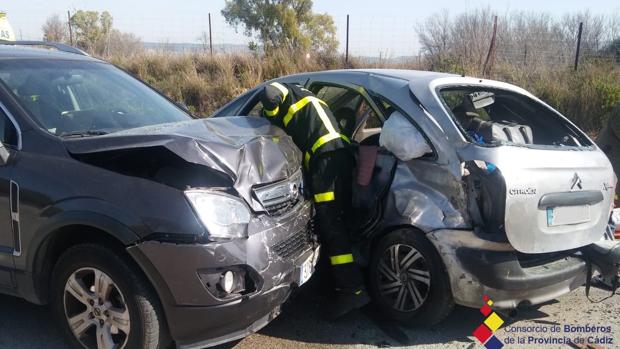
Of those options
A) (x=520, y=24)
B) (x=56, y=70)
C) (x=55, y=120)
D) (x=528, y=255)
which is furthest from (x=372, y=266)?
(x=520, y=24)

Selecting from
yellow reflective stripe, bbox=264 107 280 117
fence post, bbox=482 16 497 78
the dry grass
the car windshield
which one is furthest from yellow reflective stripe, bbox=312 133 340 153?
fence post, bbox=482 16 497 78

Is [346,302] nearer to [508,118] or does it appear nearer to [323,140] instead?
[323,140]

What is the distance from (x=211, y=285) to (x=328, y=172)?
4.00 ft

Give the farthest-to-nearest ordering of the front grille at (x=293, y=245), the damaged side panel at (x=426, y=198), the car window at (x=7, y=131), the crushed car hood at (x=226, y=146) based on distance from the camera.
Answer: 1. the damaged side panel at (x=426, y=198)
2. the car window at (x=7, y=131)
3. the front grille at (x=293, y=245)
4. the crushed car hood at (x=226, y=146)

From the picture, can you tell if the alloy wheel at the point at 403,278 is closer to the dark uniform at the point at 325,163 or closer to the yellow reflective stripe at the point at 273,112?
the dark uniform at the point at 325,163

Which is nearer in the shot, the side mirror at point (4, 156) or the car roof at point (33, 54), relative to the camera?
the side mirror at point (4, 156)

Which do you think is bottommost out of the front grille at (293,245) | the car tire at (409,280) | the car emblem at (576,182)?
the car tire at (409,280)

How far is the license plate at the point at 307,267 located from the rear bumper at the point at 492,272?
74cm

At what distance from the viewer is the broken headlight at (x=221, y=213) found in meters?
2.70

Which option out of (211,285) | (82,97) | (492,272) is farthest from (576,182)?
(82,97)

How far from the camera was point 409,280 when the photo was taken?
352 centimetres

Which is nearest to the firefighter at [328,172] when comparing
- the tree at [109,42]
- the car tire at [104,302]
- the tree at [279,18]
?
the car tire at [104,302]

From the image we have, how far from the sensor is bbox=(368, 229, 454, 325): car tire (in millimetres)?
3352

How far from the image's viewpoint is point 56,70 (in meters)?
3.77
